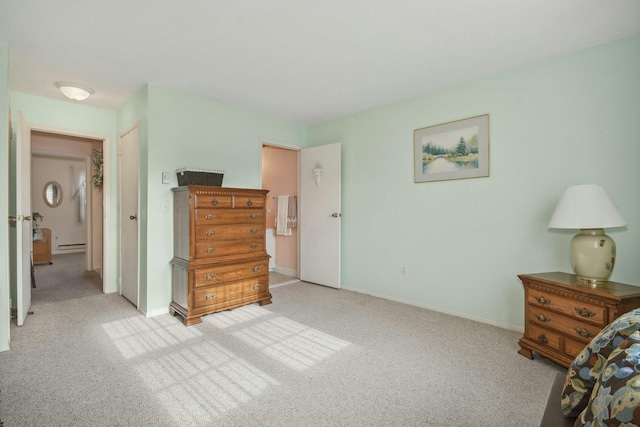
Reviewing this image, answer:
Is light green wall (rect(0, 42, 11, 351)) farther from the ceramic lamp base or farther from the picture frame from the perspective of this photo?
the ceramic lamp base

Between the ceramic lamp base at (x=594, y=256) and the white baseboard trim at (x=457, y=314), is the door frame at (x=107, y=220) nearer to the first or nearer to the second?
the white baseboard trim at (x=457, y=314)

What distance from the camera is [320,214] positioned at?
4422mm

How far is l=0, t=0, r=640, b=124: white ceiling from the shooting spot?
198cm

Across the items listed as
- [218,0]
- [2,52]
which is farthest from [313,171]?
[2,52]

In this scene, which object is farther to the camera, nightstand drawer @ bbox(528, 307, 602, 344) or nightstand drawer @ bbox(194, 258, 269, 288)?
nightstand drawer @ bbox(194, 258, 269, 288)

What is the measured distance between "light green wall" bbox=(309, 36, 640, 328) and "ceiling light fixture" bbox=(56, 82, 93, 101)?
10.1 ft

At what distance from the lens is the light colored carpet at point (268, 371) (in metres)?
1.65

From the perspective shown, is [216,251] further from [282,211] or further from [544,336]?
[544,336]

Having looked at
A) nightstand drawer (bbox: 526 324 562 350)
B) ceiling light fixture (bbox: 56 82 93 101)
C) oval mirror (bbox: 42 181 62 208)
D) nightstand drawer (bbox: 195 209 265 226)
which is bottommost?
nightstand drawer (bbox: 526 324 562 350)

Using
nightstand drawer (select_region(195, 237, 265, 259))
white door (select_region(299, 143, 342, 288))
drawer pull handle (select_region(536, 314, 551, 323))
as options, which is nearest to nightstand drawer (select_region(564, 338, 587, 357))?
drawer pull handle (select_region(536, 314, 551, 323))

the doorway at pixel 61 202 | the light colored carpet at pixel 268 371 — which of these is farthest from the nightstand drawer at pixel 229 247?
the doorway at pixel 61 202

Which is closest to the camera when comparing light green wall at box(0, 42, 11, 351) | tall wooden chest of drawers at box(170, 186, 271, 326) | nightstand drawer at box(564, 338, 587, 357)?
nightstand drawer at box(564, 338, 587, 357)

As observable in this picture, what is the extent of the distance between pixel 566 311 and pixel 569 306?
0.14 feet

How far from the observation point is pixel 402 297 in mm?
3635
